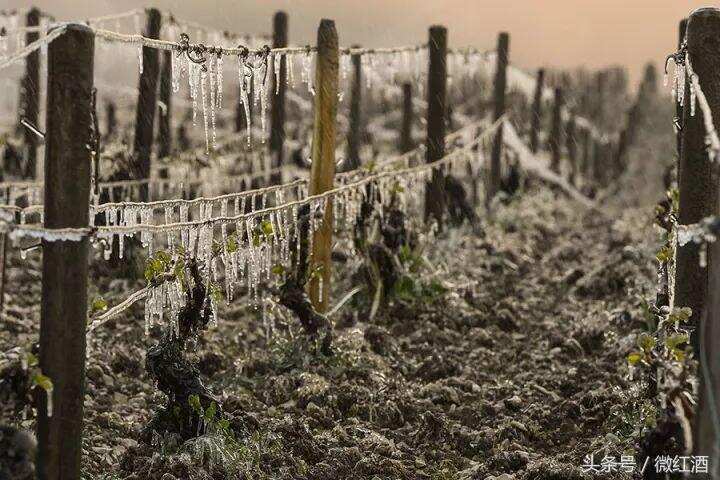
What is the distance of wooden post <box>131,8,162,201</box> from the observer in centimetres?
877

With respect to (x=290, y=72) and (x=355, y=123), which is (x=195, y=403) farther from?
(x=355, y=123)

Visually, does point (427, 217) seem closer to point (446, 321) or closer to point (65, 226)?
point (446, 321)

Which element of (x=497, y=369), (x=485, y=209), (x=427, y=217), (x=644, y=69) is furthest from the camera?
(x=644, y=69)

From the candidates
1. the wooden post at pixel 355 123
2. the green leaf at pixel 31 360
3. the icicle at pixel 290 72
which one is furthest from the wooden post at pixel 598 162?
the green leaf at pixel 31 360

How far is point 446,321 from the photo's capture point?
Result: 7480 millimetres

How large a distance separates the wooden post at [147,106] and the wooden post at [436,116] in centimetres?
286

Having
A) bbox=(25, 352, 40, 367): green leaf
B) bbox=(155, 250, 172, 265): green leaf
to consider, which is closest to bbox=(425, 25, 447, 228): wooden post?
bbox=(155, 250, 172, 265): green leaf

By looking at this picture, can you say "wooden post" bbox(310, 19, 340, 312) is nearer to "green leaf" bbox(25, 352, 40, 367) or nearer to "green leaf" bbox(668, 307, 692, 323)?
"green leaf" bbox(668, 307, 692, 323)

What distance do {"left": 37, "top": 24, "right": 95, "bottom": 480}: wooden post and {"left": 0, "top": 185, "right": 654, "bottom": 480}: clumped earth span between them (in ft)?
0.75

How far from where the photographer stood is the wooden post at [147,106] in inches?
345

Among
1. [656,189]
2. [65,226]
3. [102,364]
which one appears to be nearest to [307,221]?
[102,364]

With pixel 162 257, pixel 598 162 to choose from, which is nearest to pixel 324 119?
pixel 162 257

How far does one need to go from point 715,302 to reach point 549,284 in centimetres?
691

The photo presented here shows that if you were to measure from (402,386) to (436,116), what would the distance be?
4.20 m
